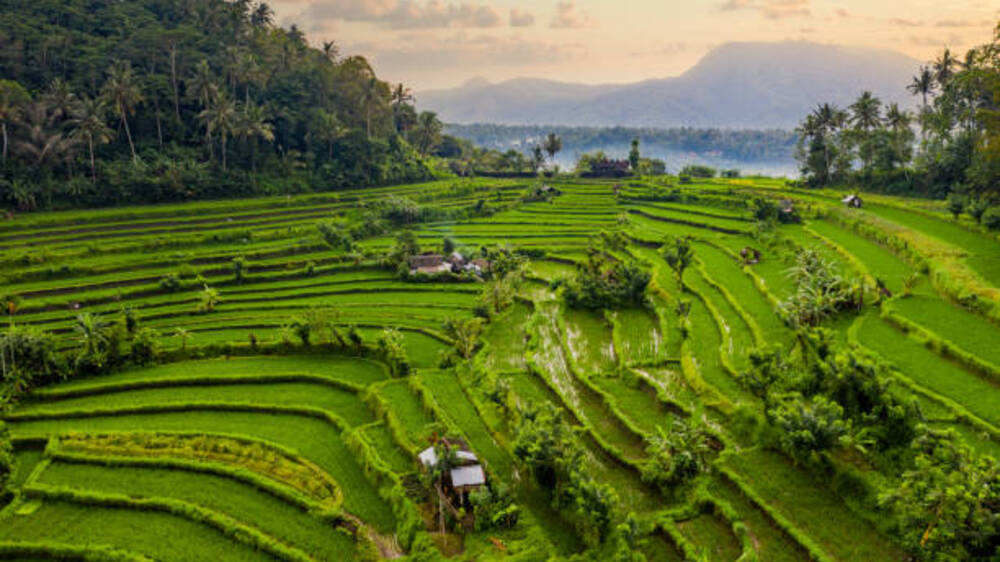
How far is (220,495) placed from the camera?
1627 cm

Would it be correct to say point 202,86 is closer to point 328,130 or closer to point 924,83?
point 328,130

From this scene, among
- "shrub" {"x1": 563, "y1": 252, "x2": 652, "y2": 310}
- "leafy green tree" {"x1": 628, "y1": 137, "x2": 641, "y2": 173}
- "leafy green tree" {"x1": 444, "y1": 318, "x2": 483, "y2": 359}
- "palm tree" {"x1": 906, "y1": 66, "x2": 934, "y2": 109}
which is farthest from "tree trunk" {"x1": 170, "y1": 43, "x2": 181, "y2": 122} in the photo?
"palm tree" {"x1": 906, "y1": 66, "x2": 934, "y2": 109}

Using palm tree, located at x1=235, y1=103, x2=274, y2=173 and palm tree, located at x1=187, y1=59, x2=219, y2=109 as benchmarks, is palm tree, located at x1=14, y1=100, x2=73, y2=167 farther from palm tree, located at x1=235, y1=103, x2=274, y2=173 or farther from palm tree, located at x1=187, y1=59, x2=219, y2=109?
palm tree, located at x1=235, y1=103, x2=274, y2=173

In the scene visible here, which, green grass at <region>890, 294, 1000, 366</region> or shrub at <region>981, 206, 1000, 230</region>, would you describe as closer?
green grass at <region>890, 294, 1000, 366</region>

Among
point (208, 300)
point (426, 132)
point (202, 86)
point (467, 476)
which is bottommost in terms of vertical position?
point (467, 476)

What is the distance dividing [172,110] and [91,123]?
11050 mm

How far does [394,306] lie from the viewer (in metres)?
31.0

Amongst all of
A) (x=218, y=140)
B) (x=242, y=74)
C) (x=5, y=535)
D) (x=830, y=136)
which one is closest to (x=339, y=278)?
(x=5, y=535)

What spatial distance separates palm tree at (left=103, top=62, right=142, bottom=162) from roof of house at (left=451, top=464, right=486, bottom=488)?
43.8 m

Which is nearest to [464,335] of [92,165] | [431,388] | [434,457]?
[431,388]

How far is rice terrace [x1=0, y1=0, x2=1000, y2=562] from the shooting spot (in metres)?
14.1

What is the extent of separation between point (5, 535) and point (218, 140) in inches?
1704

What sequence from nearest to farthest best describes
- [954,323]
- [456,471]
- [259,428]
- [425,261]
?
[456,471]
[259,428]
[954,323]
[425,261]

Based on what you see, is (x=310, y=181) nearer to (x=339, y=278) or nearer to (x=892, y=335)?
(x=339, y=278)
